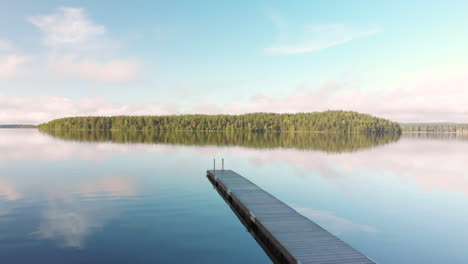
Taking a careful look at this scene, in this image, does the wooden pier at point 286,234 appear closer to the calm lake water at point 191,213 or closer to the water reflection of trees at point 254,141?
the calm lake water at point 191,213

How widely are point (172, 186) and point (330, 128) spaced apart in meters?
171

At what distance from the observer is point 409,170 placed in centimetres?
3581

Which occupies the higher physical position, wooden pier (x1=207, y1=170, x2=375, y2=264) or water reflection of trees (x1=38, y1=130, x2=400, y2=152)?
water reflection of trees (x1=38, y1=130, x2=400, y2=152)

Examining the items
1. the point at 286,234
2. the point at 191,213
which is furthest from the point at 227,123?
the point at 286,234

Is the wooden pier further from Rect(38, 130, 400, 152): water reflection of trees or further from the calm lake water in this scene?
Rect(38, 130, 400, 152): water reflection of trees

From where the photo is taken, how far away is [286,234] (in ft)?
38.9

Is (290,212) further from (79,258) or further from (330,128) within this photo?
(330,128)

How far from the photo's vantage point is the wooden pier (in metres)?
10.0

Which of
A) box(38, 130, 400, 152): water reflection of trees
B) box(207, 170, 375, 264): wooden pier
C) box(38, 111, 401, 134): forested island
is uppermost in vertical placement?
box(38, 111, 401, 134): forested island

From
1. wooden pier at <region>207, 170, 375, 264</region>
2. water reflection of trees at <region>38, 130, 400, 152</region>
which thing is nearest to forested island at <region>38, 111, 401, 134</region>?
water reflection of trees at <region>38, 130, 400, 152</region>

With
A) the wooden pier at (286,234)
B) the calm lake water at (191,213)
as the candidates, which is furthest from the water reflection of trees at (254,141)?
the wooden pier at (286,234)

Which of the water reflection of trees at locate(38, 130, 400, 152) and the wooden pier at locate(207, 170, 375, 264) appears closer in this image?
the wooden pier at locate(207, 170, 375, 264)

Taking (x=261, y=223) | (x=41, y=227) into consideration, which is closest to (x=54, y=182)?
(x=41, y=227)

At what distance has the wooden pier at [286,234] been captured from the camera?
10.0 m
